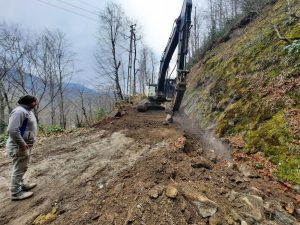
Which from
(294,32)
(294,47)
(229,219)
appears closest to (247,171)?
(229,219)

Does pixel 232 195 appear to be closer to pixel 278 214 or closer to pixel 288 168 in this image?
pixel 278 214

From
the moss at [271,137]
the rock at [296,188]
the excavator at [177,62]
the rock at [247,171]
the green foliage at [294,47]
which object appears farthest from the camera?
the excavator at [177,62]

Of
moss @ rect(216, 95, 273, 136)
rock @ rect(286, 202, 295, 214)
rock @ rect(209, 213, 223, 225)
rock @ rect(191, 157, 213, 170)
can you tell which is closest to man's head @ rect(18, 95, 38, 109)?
rock @ rect(191, 157, 213, 170)

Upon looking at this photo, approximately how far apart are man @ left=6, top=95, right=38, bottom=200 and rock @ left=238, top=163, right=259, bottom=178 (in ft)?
15.1

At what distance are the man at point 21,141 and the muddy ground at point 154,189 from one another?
337 mm

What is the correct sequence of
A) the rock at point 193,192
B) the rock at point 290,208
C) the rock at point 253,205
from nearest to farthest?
the rock at point 253,205 < the rock at point 193,192 < the rock at point 290,208

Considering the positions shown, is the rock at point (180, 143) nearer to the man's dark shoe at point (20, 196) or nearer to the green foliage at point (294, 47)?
the man's dark shoe at point (20, 196)

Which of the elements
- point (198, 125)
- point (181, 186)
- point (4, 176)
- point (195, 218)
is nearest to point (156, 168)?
point (181, 186)

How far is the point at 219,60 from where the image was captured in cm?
1390

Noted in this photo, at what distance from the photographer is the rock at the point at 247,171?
5.54 metres

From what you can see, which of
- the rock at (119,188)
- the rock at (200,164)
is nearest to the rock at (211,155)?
the rock at (200,164)

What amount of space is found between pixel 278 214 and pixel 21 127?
16.9ft

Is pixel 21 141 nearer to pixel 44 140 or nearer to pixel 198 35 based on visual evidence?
pixel 44 140

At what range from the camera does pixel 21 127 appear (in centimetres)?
530
